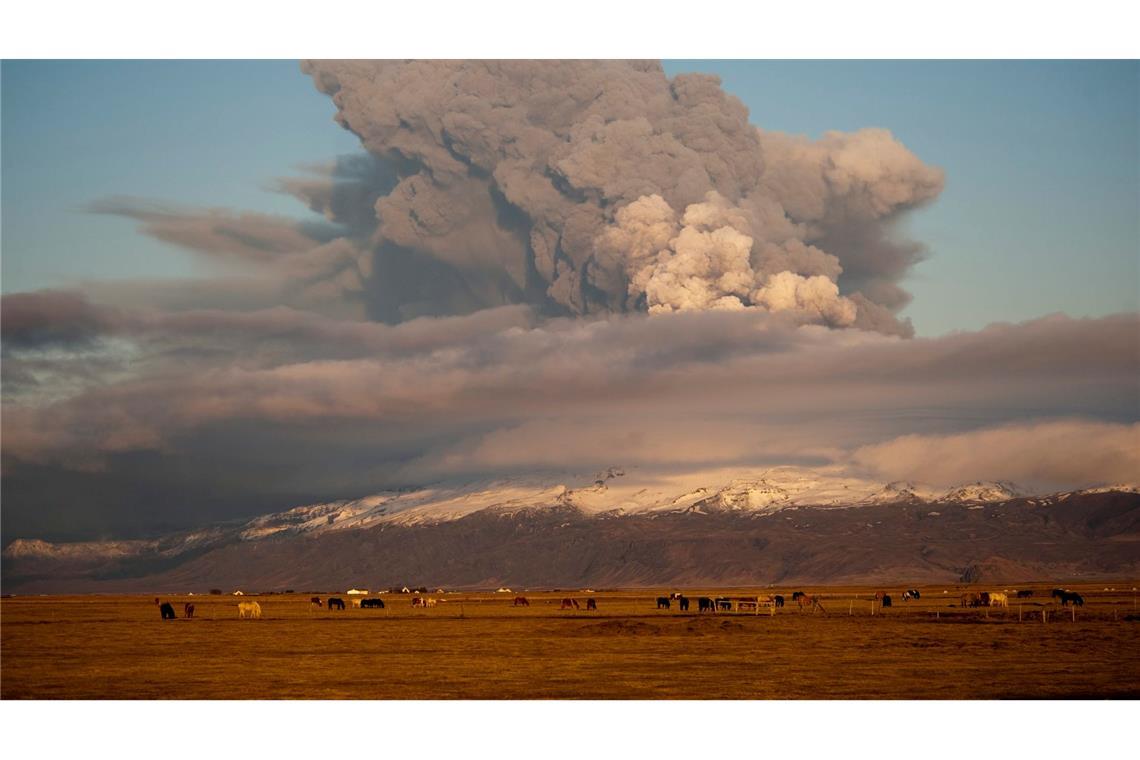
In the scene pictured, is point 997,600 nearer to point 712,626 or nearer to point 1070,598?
point 1070,598

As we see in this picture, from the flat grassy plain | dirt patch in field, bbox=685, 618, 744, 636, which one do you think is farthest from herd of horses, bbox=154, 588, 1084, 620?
dirt patch in field, bbox=685, 618, 744, 636

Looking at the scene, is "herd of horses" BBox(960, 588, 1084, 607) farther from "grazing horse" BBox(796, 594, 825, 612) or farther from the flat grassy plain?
the flat grassy plain

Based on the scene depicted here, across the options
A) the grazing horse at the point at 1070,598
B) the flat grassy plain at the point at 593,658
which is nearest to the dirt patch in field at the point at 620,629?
the flat grassy plain at the point at 593,658

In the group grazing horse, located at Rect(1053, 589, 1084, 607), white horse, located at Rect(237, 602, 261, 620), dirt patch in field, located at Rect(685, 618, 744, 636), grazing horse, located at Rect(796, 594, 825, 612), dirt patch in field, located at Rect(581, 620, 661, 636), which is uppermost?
white horse, located at Rect(237, 602, 261, 620)

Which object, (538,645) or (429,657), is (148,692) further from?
(538,645)

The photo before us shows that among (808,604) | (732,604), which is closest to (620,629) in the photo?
(732,604)

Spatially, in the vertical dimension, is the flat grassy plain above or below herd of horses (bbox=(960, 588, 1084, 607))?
above

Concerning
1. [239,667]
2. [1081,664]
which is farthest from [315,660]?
[1081,664]

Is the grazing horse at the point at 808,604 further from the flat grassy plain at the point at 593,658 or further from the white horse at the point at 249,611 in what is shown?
the white horse at the point at 249,611

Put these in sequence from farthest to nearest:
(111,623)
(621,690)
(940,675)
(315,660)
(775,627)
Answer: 1. (111,623)
2. (775,627)
3. (315,660)
4. (940,675)
5. (621,690)
